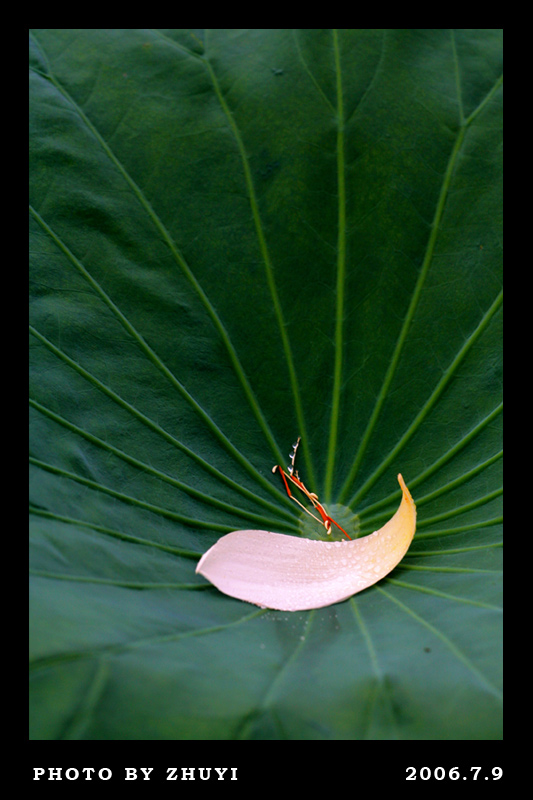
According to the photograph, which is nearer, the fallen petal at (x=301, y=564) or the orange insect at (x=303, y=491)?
the fallen petal at (x=301, y=564)

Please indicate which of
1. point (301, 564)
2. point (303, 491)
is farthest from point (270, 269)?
point (301, 564)

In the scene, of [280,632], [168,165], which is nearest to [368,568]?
[280,632]

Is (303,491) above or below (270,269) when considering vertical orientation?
below

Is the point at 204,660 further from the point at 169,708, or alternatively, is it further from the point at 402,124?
the point at 402,124

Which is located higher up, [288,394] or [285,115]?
[285,115]

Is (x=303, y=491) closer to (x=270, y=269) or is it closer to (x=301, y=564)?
(x=301, y=564)
